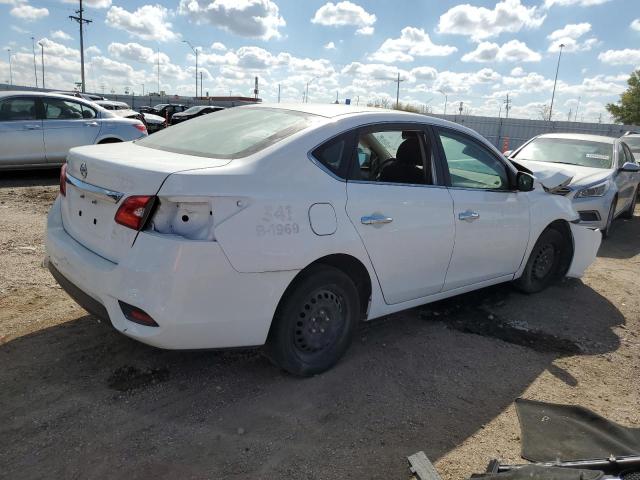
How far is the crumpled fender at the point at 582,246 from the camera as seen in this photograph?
533 cm

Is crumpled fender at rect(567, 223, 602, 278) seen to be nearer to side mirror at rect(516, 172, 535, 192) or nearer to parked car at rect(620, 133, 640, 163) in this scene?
side mirror at rect(516, 172, 535, 192)

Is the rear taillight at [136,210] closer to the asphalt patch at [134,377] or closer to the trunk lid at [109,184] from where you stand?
the trunk lid at [109,184]

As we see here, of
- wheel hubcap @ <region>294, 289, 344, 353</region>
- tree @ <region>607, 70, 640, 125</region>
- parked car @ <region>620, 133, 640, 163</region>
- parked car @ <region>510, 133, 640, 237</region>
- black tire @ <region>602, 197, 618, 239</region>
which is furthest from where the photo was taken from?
tree @ <region>607, 70, 640, 125</region>

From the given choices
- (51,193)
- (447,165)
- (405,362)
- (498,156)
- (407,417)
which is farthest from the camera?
(51,193)

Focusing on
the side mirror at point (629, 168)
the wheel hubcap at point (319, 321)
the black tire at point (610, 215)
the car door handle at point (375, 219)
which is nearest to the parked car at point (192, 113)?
the side mirror at point (629, 168)

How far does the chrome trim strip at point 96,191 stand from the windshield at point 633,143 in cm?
1447

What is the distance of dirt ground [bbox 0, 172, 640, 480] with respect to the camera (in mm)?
2598

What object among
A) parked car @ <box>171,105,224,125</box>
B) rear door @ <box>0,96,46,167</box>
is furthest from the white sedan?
parked car @ <box>171,105,224,125</box>

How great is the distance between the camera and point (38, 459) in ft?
8.18

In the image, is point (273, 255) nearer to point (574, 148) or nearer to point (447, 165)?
point (447, 165)

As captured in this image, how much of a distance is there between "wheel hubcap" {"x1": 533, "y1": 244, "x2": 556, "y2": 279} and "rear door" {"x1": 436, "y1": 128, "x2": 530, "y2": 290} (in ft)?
1.76

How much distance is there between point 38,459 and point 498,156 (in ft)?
12.8

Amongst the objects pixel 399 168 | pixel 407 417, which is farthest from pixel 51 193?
pixel 407 417

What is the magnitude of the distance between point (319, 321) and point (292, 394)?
468 mm
